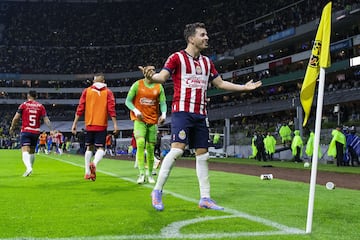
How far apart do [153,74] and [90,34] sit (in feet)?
247

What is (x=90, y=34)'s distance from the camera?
255ft

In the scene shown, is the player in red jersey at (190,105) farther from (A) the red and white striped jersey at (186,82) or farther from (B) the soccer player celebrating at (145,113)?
(B) the soccer player celebrating at (145,113)

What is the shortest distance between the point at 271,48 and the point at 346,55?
11370mm

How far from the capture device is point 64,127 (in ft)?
251

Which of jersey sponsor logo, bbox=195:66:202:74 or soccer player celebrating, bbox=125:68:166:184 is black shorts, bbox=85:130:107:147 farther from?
jersey sponsor logo, bbox=195:66:202:74

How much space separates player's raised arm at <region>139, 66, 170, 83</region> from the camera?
5258mm

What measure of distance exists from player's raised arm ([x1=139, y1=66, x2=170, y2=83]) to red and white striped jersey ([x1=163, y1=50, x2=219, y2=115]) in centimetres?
13

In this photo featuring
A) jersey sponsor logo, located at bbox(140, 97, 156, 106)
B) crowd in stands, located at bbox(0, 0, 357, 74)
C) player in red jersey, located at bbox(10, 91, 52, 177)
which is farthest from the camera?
crowd in stands, located at bbox(0, 0, 357, 74)

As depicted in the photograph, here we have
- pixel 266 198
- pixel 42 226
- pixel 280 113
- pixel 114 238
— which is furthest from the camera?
pixel 280 113

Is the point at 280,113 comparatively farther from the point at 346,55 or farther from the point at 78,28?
the point at 78,28

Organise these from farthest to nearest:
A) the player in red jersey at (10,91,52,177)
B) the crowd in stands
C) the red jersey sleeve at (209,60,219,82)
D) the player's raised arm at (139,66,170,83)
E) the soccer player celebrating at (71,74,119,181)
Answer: the crowd in stands → the player in red jersey at (10,91,52,177) → the soccer player celebrating at (71,74,119,181) → the red jersey sleeve at (209,60,219,82) → the player's raised arm at (139,66,170,83)

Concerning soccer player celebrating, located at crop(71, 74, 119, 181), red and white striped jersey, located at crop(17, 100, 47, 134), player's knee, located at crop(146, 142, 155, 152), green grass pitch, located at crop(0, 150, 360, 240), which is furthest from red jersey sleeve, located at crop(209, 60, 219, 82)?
Answer: red and white striped jersey, located at crop(17, 100, 47, 134)

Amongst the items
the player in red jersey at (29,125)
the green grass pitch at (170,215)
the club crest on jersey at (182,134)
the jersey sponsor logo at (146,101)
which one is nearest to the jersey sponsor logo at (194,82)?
the club crest on jersey at (182,134)

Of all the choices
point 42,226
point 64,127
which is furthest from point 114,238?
point 64,127
